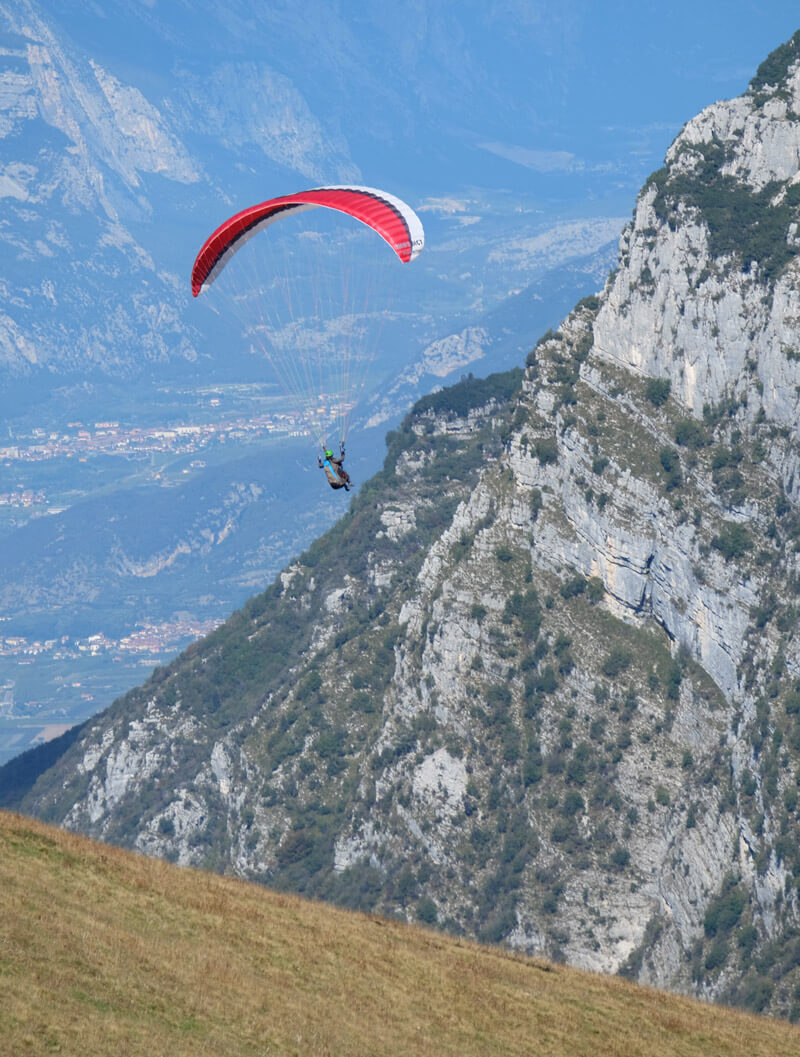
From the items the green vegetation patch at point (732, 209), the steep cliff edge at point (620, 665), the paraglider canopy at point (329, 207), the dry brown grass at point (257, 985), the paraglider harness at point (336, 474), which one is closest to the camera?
the dry brown grass at point (257, 985)

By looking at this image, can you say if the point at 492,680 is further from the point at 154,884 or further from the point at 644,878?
the point at 154,884

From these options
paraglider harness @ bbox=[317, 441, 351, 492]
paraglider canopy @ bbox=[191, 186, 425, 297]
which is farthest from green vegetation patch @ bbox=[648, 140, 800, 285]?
paraglider harness @ bbox=[317, 441, 351, 492]

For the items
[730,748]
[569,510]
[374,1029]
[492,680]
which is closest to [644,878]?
[730,748]

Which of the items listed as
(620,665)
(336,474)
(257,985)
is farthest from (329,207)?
(620,665)

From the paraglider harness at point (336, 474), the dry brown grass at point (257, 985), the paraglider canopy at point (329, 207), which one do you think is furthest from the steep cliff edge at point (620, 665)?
the dry brown grass at point (257, 985)

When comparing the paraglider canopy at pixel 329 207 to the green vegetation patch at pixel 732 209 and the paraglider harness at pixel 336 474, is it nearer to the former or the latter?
the paraglider harness at pixel 336 474

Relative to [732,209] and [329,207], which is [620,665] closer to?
[732,209]

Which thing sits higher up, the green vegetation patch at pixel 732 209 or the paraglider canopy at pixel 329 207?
the green vegetation patch at pixel 732 209
